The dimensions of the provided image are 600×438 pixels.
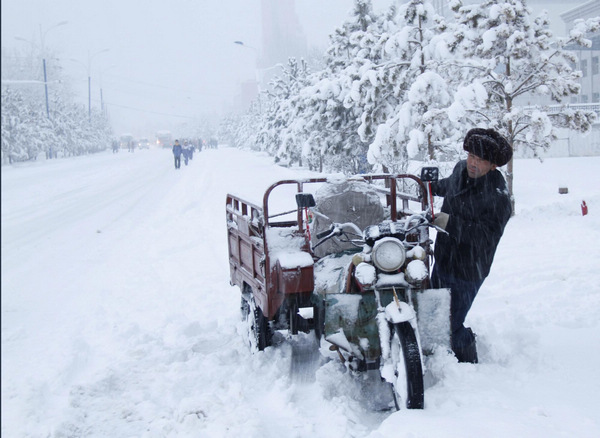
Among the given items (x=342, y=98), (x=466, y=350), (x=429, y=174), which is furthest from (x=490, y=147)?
(x=342, y=98)

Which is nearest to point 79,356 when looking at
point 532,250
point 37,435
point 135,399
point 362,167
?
point 135,399

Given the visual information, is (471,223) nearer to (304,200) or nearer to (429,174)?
(429,174)

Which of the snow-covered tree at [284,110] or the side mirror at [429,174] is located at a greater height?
the snow-covered tree at [284,110]

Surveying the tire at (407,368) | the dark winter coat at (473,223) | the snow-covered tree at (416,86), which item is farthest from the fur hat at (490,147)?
the snow-covered tree at (416,86)

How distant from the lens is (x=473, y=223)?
4.19 meters

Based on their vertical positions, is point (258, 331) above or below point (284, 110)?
below

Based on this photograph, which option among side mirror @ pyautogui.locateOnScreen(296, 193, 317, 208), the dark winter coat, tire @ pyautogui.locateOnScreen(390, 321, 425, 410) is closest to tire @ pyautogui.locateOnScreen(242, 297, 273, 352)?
Result: side mirror @ pyautogui.locateOnScreen(296, 193, 317, 208)

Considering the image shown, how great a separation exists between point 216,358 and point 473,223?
8.52 ft

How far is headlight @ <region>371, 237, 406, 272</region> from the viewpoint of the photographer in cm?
378

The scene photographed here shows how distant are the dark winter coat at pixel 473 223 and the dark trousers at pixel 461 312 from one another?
0.06 m

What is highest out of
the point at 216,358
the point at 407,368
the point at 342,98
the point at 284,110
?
the point at 284,110

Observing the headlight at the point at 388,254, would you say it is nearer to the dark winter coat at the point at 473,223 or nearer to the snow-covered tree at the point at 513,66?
the dark winter coat at the point at 473,223

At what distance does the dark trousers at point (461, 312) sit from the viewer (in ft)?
14.1

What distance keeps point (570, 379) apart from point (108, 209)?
13.6 m
